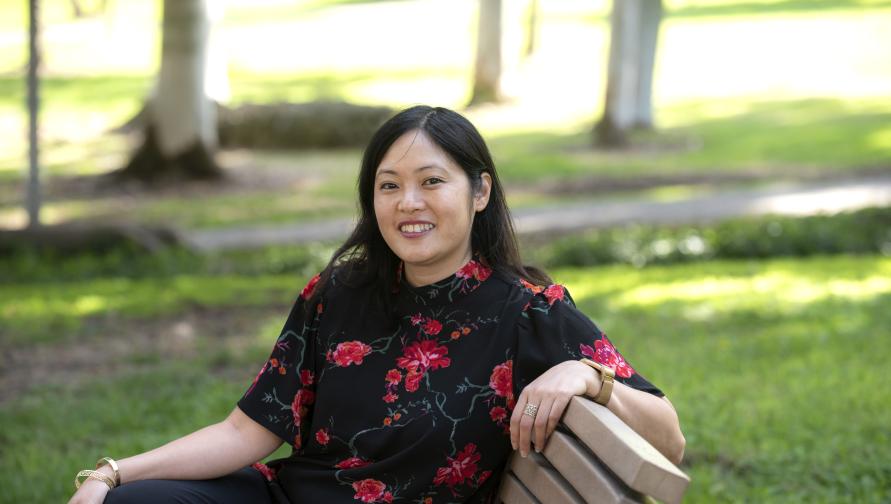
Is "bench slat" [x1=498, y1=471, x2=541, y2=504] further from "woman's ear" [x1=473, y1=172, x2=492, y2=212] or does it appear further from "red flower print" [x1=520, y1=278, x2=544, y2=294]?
"woman's ear" [x1=473, y1=172, x2=492, y2=212]

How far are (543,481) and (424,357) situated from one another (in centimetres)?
47

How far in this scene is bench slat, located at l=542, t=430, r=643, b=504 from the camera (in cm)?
231

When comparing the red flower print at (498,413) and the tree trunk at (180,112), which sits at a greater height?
the red flower print at (498,413)

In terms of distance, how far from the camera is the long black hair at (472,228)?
9.91ft

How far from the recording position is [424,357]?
2979 millimetres

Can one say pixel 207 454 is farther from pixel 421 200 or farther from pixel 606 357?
pixel 606 357

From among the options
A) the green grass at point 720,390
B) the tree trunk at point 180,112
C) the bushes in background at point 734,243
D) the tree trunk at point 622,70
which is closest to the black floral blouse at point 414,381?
the green grass at point 720,390

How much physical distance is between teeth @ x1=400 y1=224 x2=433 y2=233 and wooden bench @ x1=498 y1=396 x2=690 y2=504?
59 centimetres

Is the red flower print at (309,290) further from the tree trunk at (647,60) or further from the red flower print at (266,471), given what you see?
the tree trunk at (647,60)

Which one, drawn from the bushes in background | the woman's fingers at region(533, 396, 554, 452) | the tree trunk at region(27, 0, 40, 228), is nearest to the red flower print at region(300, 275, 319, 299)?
the woman's fingers at region(533, 396, 554, 452)

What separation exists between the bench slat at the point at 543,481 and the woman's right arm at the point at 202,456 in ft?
2.30

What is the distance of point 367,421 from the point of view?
9.77 ft

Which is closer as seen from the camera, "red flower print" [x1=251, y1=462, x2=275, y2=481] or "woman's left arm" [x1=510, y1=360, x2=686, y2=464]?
"woman's left arm" [x1=510, y1=360, x2=686, y2=464]

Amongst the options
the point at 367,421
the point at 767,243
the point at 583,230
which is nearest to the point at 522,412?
the point at 367,421
